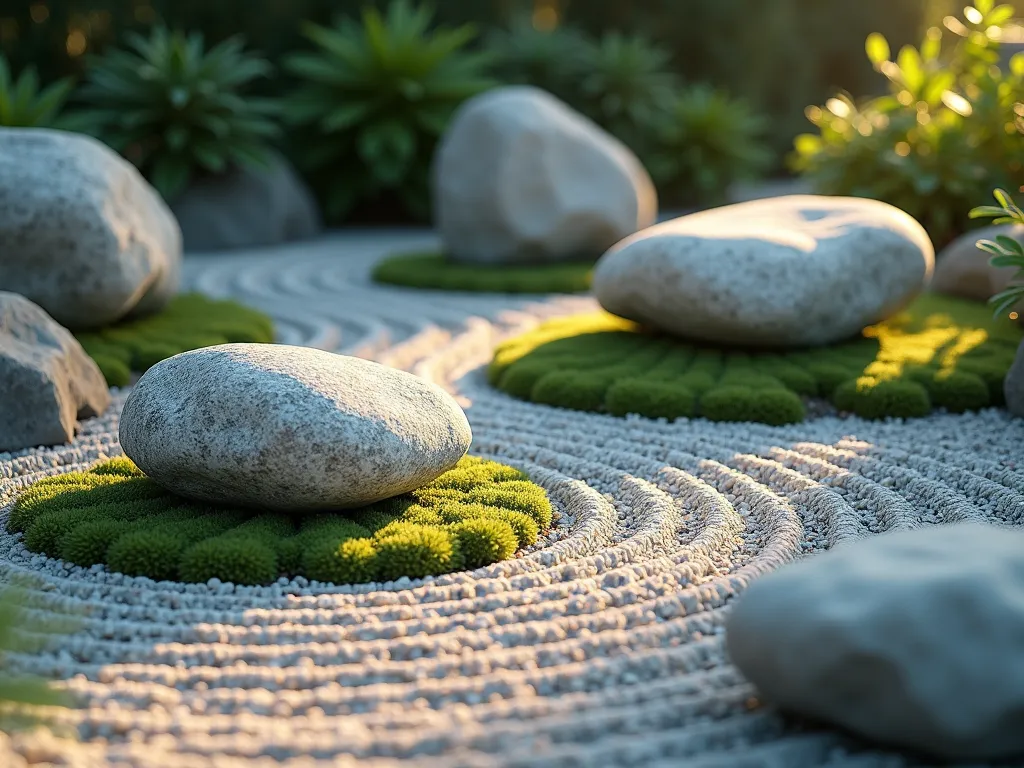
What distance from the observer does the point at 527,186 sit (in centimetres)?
948

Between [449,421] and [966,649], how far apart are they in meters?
2.12

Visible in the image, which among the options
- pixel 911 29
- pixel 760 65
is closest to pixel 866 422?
pixel 760 65

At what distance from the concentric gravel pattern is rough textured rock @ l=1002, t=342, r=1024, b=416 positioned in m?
0.10

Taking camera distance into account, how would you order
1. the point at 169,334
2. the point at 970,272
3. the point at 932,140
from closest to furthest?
the point at 169,334, the point at 970,272, the point at 932,140

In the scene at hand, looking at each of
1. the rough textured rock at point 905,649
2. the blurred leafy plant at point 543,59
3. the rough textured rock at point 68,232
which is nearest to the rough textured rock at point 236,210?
the blurred leafy plant at point 543,59

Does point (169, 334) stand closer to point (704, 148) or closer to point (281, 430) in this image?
point (281, 430)

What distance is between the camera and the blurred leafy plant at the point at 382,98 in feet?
39.9

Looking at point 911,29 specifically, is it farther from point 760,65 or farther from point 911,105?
point 911,105

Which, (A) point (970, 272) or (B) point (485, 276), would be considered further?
(B) point (485, 276)

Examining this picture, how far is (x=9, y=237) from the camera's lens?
19.3 ft

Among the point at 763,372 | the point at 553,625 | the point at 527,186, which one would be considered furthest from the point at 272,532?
the point at 527,186

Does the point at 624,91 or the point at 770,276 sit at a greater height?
the point at 624,91

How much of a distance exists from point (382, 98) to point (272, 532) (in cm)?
951

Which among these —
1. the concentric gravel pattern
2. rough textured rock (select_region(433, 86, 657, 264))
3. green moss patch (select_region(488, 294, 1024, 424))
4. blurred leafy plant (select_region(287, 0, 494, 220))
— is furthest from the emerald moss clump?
blurred leafy plant (select_region(287, 0, 494, 220))
